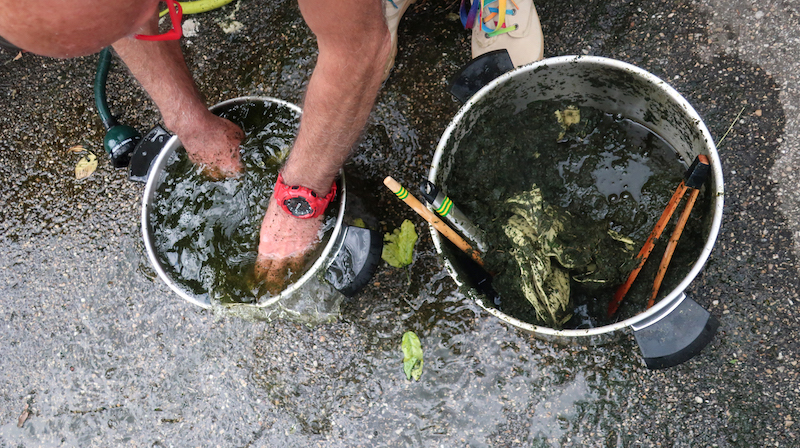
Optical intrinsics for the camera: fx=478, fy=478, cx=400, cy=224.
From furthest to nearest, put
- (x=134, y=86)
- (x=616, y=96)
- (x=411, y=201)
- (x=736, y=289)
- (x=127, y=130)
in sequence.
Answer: (x=134, y=86), (x=127, y=130), (x=736, y=289), (x=616, y=96), (x=411, y=201)

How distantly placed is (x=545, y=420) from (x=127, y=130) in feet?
5.45

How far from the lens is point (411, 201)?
1.07 meters

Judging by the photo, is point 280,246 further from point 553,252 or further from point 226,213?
point 553,252

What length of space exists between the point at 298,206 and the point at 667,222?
0.93 meters

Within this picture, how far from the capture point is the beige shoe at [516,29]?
4.97ft

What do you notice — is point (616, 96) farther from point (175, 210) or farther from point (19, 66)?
point (19, 66)

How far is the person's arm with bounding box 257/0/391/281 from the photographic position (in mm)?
864

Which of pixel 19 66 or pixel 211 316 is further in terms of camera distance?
pixel 19 66

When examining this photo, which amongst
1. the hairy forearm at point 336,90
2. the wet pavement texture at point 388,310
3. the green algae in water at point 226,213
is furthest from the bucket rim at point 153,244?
the wet pavement texture at point 388,310

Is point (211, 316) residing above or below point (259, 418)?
above

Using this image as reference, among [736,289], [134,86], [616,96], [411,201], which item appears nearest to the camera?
[411,201]

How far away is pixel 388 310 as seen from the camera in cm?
153

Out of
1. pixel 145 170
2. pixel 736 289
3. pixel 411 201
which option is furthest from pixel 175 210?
pixel 736 289

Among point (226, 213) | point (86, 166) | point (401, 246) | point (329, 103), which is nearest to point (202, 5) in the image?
point (86, 166)
